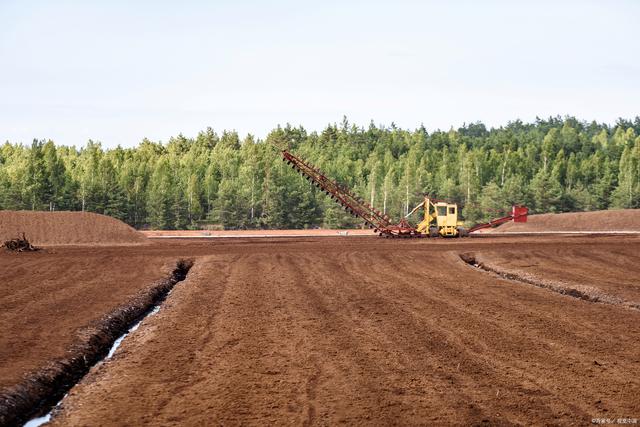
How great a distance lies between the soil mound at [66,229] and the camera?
66.3 metres

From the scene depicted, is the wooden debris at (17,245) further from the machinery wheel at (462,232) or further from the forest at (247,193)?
the forest at (247,193)

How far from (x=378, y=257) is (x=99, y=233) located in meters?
33.0

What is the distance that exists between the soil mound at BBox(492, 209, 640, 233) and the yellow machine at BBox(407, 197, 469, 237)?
20.2m

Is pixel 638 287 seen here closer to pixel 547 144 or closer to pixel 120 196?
pixel 120 196

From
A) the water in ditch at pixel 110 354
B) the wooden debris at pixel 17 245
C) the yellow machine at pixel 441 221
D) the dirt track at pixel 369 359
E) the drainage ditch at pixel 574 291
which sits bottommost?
the water in ditch at pixel 110 354

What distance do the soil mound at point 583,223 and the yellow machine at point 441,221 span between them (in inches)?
794

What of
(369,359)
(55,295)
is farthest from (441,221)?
(369,359)

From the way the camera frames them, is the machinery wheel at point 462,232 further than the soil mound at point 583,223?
No

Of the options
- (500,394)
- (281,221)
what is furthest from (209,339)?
(281,221)

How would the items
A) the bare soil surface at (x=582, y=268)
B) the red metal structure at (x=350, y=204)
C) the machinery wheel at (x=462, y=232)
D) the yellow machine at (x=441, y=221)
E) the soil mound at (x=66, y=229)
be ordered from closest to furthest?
the bare soil surface at (x=582, y=268), the soil mound at (x=66, y=229), the yellow machine at (x=441, y=221), the red metal structure at (x=350, y=204), the machinery wheel at (x=462, y=232)

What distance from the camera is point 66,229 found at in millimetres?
68312

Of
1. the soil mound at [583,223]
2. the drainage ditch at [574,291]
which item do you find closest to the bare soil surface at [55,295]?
the drainage ditch at [574,291]

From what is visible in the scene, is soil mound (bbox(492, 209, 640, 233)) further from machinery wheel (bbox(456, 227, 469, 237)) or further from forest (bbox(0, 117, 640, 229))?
machinery wheel (bbox(456, 227, 469, 237))

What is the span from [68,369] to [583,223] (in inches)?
3180
